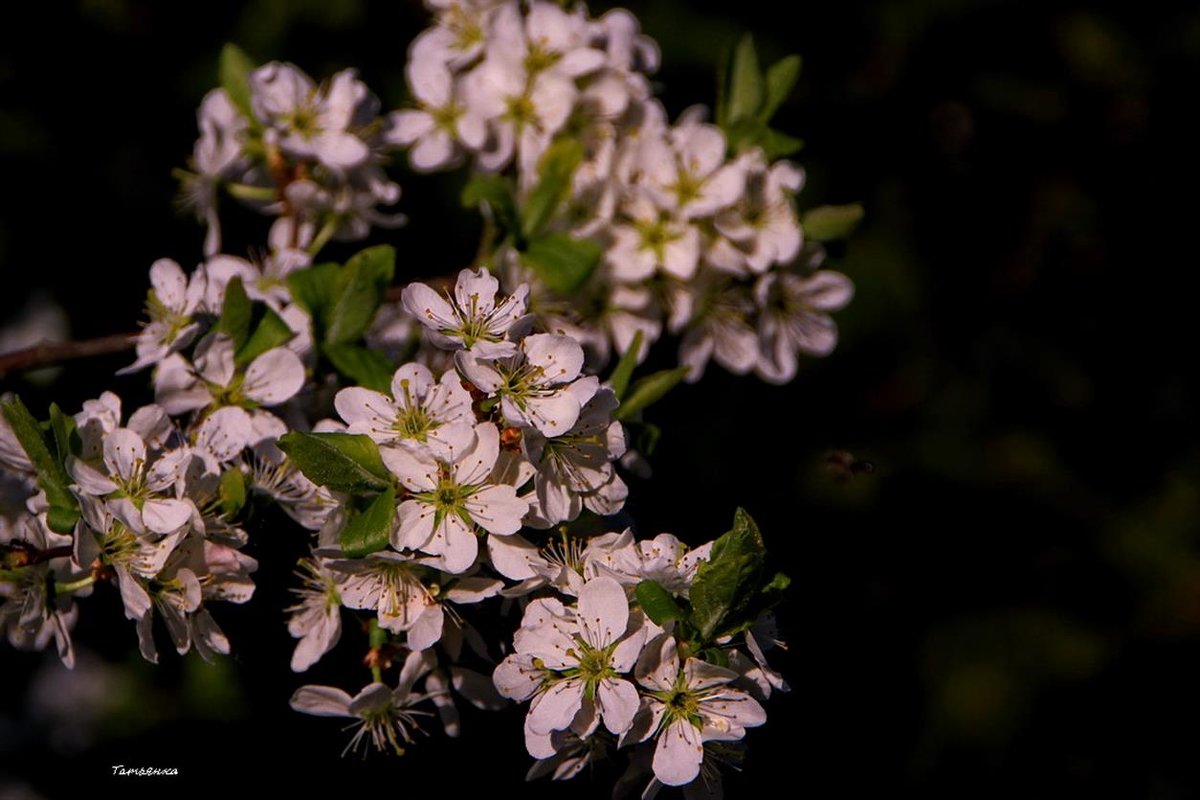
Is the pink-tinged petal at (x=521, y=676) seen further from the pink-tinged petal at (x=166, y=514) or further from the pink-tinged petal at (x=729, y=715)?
the pink-tinged petal at (x=166, y=514)

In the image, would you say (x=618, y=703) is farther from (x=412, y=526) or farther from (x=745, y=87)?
(x=745, y=87)

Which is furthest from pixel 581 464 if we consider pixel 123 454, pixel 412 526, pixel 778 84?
pixel 778 84

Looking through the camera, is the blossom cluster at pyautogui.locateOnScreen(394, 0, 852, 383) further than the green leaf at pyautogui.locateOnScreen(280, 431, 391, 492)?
Yes

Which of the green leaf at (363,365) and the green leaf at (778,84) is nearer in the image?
the green leaf at (363,365)

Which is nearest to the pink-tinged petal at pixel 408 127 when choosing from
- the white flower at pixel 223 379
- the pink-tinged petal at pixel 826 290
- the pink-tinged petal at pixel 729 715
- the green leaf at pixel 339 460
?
the white flower at pixel 223 379

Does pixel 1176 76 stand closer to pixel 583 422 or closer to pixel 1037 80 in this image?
pixel 1037 80

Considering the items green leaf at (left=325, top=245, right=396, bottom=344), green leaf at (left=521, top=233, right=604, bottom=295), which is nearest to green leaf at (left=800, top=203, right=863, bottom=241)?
green leaf at (left=521, top=233, right=604, bottom=295)

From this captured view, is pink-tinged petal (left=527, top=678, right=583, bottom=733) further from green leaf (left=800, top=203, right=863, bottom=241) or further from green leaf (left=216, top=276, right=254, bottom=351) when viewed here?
green leaf (left=800, top=203, right=863, bottom=241)
